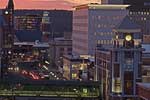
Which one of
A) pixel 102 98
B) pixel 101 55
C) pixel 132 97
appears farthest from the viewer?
pixel 101 55

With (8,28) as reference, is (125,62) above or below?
below

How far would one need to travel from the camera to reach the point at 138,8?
17088 cm

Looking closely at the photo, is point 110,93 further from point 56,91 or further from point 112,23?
point 112,23

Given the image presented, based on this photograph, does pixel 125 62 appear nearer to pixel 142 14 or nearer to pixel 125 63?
pixel 125 63

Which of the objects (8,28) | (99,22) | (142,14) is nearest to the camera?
(99,22)

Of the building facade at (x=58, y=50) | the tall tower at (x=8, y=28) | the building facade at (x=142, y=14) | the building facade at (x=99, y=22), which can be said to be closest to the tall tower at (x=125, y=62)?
the building facade at (x=99, y=22)

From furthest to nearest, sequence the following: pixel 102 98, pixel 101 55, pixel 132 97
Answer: pixel 101 55, pixel 102 98, pixel 132 97

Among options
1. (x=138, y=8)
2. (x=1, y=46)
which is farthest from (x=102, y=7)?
(x=1, y=46)

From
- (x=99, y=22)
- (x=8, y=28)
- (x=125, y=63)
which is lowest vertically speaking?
(x=125, y=63)

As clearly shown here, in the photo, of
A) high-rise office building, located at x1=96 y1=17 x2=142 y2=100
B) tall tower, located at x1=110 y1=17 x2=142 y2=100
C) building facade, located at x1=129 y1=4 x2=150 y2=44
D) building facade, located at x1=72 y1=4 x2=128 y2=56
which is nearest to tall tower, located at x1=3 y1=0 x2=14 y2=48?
building facade, located at x1=72 y1=4 x2=128 y2=56

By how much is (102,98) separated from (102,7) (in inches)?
2975

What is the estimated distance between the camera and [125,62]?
61.9 m

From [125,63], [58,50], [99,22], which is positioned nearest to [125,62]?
[125,63]

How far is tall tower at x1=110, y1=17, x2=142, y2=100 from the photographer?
61594 mm
